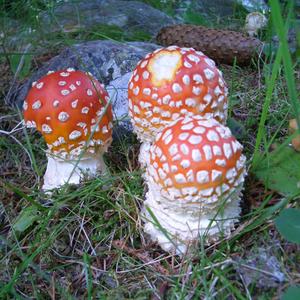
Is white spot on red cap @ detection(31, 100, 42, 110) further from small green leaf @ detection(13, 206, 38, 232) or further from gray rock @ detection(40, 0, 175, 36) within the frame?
gray rock @ detection(40, 0, 175, 36)

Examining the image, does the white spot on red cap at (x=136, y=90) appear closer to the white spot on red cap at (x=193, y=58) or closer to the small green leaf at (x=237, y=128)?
the white spot on red cap at (x=193, y=58)

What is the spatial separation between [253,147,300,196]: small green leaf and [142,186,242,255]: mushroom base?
0.68 ft

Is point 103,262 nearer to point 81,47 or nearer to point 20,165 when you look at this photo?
point 20,165

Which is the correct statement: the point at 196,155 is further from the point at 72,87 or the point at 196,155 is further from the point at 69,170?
the point at 69,170

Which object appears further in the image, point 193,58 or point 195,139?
point 193,58

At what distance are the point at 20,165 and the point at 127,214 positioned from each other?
0.87 metres

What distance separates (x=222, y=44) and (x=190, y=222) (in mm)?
1848

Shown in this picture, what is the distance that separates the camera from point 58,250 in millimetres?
2062

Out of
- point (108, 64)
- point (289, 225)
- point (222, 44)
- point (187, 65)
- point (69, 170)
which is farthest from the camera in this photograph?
point (222, 44)

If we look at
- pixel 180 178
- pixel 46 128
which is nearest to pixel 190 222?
pixel 180 178

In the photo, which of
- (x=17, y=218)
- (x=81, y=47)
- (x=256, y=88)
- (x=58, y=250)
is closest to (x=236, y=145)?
(x=58, y=250)

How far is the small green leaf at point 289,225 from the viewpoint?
164cm

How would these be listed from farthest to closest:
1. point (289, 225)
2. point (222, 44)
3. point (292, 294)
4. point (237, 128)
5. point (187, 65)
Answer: point (222, 44) → point (237, 128) → point (187, 65) → point (289, 225) → point (292, 294)

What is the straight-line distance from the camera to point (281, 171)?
6.91 feet
